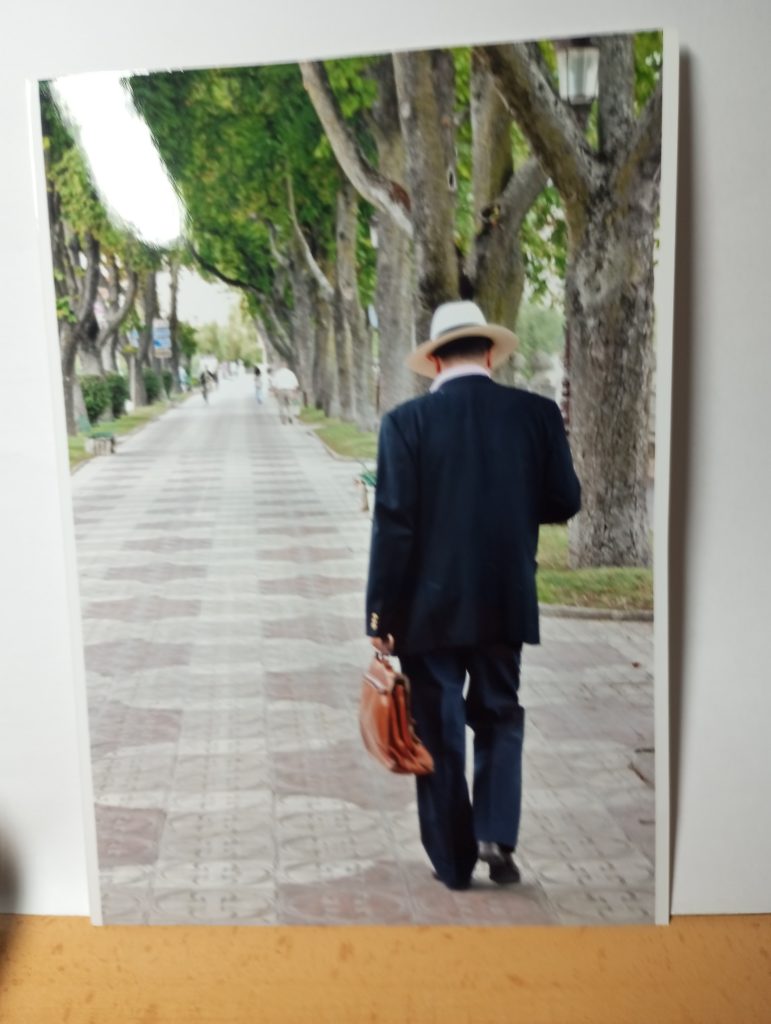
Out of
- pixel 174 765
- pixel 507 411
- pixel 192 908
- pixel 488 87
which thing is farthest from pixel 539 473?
pixel 192 908

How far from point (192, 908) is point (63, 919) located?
369mm

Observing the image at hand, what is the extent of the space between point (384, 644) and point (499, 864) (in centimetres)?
60

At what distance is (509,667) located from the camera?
7.40 ft

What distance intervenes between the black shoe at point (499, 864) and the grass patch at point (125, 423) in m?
1.27

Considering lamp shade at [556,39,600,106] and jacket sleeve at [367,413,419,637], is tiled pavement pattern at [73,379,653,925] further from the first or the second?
lamp shade at [556,39,600,106]

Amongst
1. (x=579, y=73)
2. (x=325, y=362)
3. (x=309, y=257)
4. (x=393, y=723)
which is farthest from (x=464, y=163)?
(x=393, y=723)

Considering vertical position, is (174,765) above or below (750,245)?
below

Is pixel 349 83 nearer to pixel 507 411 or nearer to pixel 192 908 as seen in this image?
pixel 507 411

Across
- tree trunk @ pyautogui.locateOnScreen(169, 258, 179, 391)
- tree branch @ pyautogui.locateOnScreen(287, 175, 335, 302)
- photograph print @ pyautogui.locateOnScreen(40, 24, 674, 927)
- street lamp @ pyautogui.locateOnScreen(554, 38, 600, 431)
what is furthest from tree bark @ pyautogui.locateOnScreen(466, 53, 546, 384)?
tree trunk @ pyautogui.locateOnScreen(169, 258, 179, 391)

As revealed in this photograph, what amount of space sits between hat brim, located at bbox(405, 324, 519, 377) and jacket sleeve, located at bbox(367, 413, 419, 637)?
0.13m

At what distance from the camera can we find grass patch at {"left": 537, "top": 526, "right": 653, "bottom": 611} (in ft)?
7.28

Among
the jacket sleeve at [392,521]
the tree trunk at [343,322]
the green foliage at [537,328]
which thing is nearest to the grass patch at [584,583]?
the jacket sleeve at [392,521]

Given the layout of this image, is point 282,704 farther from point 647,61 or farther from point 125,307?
point 647,61

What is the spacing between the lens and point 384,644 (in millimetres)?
2262
